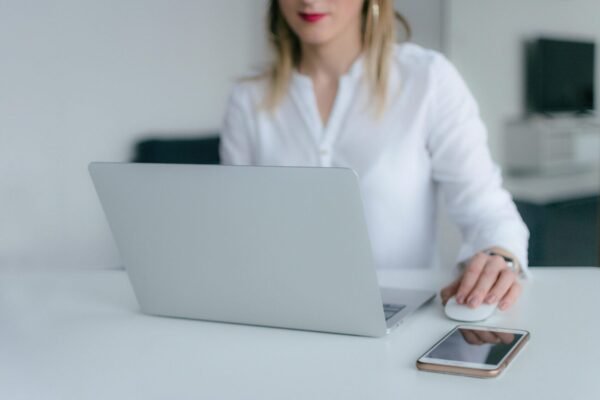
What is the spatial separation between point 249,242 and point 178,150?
2.60 metres

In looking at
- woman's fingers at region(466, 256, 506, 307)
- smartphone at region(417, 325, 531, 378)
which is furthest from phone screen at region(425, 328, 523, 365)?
woman's fingers at region(466, 256, 506, 307)

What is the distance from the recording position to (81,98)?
3.18m

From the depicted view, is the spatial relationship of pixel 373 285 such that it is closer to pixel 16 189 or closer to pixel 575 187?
pixel 16 189

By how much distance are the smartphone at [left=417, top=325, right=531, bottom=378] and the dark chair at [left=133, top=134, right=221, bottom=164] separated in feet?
8.39

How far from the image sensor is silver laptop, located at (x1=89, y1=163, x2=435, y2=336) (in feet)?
2.72

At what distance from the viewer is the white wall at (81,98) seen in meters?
2.95

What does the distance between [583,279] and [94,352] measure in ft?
2.53

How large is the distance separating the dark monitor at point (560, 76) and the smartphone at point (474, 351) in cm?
508

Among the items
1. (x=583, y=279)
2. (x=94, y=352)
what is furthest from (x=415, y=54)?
(x=94, y=352)

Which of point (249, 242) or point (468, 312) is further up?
point (249, 242)

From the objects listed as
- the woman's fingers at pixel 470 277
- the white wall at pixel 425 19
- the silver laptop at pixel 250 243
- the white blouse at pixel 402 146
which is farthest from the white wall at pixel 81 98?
the woman's fingers at pixel 470 277

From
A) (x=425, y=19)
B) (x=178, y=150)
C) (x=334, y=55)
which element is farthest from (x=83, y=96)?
(x=425, y=19)

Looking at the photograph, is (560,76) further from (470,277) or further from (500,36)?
(470,277)

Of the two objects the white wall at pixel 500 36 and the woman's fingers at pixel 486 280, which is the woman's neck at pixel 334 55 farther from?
the white wall at pixel 500 36
